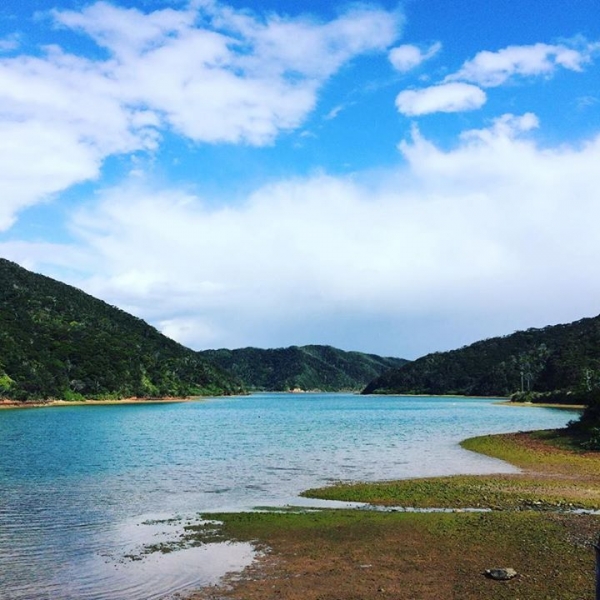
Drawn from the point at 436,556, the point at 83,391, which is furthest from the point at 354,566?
the point at 83,391

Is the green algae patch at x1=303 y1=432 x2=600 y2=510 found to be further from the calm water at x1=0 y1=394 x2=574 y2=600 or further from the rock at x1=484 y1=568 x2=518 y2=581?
the rock at x1=484 y1=568 x2=518 y2=581

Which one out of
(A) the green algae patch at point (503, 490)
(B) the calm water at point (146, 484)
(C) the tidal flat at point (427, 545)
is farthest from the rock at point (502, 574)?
(A) the green algae patch at point (503, 490)

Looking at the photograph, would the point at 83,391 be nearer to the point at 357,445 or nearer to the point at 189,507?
the point at 357,445

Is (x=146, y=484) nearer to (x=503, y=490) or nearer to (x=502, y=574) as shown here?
(x=503, y=490)

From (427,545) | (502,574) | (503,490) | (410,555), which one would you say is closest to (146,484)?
(427,545)

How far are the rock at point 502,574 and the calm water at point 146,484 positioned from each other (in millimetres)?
8728

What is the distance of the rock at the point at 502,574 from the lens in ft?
60.3

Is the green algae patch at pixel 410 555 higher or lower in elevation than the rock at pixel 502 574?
lower

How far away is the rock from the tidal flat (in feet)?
0.59

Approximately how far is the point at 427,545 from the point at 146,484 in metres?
22.5

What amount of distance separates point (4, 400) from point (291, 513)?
15146 cm

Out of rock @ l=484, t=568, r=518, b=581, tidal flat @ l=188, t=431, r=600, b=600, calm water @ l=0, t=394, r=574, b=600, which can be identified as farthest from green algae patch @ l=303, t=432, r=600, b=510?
rock @ l=484, t=568, r=518, b=581

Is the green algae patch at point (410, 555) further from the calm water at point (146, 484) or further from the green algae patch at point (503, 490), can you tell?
the green algae patch at point (503, 490)

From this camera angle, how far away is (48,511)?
1189 inches
